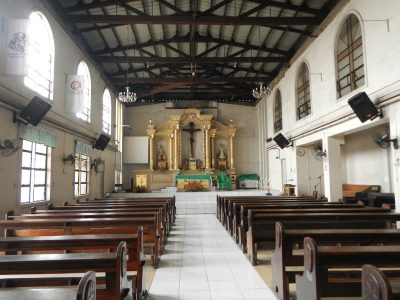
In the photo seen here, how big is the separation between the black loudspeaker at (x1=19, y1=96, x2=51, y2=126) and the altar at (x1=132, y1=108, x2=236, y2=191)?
1069cm

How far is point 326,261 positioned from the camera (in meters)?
2.41

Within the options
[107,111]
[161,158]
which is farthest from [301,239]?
[161,158]

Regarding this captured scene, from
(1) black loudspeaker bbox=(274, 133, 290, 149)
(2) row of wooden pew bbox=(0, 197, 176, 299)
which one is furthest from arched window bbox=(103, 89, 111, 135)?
(2) row of wooden pew bbox=(0, 197, 176, 299)

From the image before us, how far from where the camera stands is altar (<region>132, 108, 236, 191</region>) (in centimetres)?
1812

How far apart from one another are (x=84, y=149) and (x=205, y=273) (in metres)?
8.42

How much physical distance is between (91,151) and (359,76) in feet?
31.2

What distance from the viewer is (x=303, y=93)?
1241 centimetres

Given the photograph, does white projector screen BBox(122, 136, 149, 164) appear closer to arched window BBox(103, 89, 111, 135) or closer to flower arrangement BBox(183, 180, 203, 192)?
arched window BBox(103, 89, 111, 135)

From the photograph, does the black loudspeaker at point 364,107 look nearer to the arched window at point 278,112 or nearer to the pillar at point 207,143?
the arched window at point 278,112

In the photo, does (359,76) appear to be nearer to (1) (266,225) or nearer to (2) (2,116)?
(1) (266,225)

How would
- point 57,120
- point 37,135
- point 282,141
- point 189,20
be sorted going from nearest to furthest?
point 37,135
point 57,120
point 189,20
point 282,141

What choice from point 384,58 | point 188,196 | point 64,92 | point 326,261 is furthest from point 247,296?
point 188,196

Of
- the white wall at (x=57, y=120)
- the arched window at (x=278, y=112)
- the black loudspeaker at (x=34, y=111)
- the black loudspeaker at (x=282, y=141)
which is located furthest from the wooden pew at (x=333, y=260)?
the arched window at (x=278, y=112)

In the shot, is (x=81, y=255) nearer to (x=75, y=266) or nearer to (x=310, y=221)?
(x=75, y=266)
